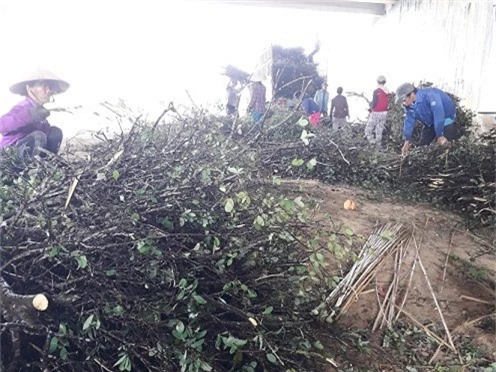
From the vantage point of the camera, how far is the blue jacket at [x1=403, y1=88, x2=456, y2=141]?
530cm

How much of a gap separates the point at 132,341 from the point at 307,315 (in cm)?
103

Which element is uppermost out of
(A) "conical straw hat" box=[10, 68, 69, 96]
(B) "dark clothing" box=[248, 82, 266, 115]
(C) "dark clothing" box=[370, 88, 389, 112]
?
(A) "conical straw hat" box=[10, 68, 69, 96]

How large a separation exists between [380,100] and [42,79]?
6.00 m

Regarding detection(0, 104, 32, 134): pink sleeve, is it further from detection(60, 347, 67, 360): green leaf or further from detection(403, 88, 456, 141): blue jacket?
detection(403, 88, 456, 141): blue jacket

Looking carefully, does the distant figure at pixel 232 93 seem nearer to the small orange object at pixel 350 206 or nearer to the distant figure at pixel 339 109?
the distant figure at pixel 339 109

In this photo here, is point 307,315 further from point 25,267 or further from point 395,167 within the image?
Answer: point 395,167

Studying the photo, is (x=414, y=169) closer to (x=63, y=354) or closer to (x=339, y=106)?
(x=63, y=354)

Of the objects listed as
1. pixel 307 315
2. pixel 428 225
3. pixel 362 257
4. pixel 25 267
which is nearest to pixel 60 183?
pixel 25 267

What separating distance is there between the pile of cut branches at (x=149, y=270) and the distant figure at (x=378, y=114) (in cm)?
594

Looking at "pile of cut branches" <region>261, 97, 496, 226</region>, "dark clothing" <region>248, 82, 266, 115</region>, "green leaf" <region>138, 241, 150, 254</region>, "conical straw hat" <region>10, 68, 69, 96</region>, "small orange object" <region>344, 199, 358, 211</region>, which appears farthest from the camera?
"dark clothing" <region>248, 82, 266, 115</region>

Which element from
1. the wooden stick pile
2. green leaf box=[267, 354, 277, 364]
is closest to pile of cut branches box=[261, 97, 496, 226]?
the wooden stick pile

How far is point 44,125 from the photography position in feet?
12.7

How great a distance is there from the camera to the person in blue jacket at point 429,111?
5.31m

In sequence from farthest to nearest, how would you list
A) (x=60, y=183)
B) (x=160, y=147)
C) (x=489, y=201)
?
(x=489, y=201) → (x=160, y=147) → (x=60, y=183)
